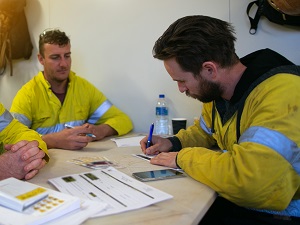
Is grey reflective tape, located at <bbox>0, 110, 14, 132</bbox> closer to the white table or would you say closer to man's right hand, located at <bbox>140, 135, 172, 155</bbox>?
the white table

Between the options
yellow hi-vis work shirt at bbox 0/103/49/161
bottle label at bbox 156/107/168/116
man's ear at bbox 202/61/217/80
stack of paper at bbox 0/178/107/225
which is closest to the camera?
stack of paper at bbox 0/178/107/225

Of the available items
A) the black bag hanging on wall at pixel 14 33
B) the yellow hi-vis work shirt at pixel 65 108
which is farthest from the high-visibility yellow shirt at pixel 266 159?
the black bag hanging on wall at pixel 14 33

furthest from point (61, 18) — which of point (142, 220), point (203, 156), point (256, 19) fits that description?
point (142, 220)

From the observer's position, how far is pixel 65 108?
2.12 metres

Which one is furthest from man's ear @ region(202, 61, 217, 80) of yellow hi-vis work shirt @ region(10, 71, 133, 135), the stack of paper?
yellow hi-vis work shirt @ region(10, 71, 133, 135)

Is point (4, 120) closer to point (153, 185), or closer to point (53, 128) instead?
point (53, 128)

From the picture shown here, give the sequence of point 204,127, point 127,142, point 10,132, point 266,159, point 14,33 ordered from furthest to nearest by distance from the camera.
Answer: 1. point 14,33
2. point 127,142
3. point 204,127
4. point 10,132
5. point 266,159

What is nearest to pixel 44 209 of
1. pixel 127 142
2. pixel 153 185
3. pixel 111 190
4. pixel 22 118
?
pixel 111 190

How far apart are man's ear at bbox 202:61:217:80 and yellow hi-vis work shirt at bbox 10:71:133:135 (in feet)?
3.30

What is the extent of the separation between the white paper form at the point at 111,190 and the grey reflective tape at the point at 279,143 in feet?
1.04

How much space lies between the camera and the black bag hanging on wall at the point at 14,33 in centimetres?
236

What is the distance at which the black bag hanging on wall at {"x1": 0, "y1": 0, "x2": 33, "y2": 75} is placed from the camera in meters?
2.36

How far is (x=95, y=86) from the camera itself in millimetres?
2395

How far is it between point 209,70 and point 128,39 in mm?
1226
